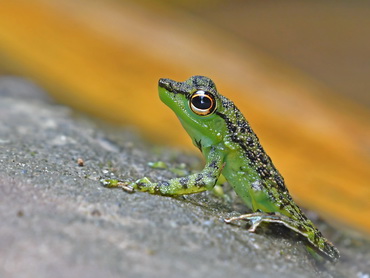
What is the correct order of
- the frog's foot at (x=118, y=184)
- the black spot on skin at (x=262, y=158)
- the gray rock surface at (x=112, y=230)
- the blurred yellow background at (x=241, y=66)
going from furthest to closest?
the blurred yellow background at (x=241, y=66) < the black spot on skin at (x=262, y=158) < the frog's foot at (x=118, y=184) < the gray rock surface at (x=112, y=230)

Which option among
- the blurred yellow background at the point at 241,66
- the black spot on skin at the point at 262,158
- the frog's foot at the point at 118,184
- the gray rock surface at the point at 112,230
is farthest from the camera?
the blurred yellow background at the point at 241,66

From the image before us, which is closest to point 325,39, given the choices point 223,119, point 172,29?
point 172,29

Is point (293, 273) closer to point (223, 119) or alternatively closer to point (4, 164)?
point (223, 119)

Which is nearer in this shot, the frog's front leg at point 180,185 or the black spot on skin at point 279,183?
the frog's front leg at point 180,185

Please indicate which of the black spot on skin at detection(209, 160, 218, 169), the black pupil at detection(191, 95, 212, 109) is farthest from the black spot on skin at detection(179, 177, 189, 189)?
the black pupil at detection(191, 95, 212, 109)

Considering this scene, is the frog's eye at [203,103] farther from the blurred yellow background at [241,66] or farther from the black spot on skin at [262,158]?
the blurred yellow background at [241,66]

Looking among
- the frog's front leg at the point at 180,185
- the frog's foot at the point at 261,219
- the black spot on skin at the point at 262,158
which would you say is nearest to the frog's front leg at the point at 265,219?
the frog's foot at the point at 261,219

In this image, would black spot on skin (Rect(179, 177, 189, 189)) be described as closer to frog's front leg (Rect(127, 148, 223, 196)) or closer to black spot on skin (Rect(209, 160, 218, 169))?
frog's front leg (Rect(127, 148, 223, 196))

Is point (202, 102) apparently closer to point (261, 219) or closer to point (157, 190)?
point (157, 190)
